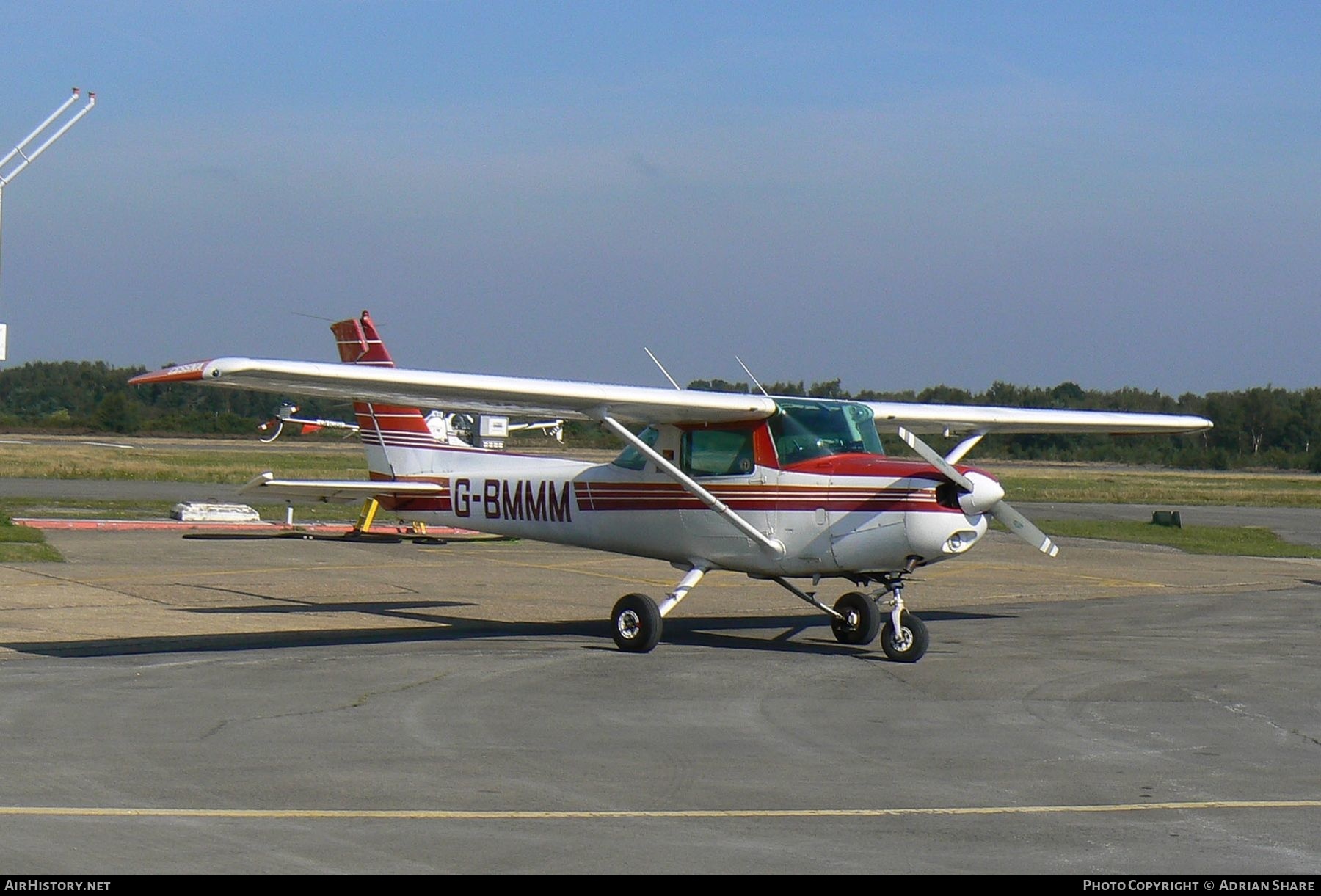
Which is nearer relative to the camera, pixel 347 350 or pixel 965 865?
pixel 965 865

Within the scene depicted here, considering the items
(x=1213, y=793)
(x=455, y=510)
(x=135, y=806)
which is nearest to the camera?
(x=135, y=806)

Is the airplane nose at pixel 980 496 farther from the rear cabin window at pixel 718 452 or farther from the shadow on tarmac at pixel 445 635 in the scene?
the rear cabin window at pixel 718 452

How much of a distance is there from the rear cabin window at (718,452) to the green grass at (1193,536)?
1799 centimetres

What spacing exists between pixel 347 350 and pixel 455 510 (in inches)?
93.7

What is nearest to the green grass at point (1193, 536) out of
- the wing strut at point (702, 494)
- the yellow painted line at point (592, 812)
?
the wing strut at point (702, 494)

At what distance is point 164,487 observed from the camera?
141 ft

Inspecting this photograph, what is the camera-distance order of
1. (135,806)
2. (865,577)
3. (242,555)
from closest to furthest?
1. (135,806)
2. (865,577)
3. (242,555)

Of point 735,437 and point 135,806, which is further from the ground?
point 735,437

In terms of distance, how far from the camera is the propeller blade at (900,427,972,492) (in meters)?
12.5

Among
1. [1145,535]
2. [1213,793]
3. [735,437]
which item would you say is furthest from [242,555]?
[1145,535]

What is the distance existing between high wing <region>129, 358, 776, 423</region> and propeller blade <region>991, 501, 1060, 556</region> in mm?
2329

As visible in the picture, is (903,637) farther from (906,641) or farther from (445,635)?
(445,635)

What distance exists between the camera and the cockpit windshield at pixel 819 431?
539 inches

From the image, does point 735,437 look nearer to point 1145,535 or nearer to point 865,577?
point 865,577
